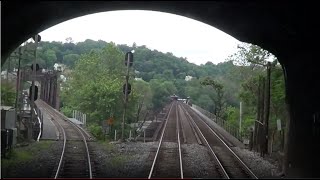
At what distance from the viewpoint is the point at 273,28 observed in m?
14.3

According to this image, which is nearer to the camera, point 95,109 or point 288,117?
point 288,117

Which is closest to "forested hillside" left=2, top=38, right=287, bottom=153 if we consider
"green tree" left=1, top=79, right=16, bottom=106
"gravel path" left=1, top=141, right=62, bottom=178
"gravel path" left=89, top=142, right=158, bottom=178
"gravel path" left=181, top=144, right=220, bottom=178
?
"green tree" left=1, top=79, right=16, bottom=106

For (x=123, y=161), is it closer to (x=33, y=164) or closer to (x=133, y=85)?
(x=33, y=164)

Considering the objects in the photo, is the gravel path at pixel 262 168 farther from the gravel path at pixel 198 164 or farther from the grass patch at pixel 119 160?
the grass patch at pixel 119 160

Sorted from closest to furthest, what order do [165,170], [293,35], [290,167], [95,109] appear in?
[293,35]
[290,167]
[165,170]
[95,109]

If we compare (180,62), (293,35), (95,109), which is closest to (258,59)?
(95,109)

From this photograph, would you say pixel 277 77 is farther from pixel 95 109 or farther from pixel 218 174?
pixel 95 109

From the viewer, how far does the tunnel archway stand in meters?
12.7

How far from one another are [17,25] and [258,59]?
97.8ft

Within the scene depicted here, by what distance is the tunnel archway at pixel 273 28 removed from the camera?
1272 cm

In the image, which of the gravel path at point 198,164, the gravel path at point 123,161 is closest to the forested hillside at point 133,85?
the gravel path at point 198,164

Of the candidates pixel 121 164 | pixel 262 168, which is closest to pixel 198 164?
pixel 262 168

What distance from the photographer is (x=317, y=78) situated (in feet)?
42.1

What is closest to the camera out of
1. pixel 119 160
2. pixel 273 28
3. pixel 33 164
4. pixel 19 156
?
pixel 273 28
